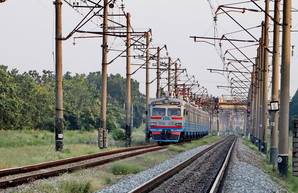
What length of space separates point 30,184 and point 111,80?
116 m

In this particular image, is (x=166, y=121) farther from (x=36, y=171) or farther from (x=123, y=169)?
(x=36, y=171)

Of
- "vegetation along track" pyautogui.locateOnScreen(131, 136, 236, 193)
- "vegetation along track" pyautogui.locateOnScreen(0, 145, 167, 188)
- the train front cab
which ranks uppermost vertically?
the train front cab

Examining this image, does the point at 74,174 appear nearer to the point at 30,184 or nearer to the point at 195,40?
the point at 30,184

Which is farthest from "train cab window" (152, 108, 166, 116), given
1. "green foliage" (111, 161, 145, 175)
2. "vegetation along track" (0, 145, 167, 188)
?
"green foliage" (111, 161, 145, 175)

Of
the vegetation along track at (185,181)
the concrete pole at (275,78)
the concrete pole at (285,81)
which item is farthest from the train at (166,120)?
the concrete pole at (285,81)

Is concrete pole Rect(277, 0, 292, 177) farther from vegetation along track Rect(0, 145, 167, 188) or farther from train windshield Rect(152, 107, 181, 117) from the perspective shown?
train windshield Rect(152, 107, 181, 117)

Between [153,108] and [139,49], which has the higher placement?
[139,49]

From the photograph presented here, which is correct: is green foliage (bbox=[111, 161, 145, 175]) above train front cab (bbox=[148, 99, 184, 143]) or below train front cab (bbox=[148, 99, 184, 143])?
below

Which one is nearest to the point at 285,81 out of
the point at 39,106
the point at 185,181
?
the point at 185,181

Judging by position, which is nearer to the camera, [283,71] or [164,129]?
[283,71]

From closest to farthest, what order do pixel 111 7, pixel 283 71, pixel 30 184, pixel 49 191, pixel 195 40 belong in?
pixel 49 191, pixel 30 184, pixel 283 71, pixel 195 40, pixel 111 7

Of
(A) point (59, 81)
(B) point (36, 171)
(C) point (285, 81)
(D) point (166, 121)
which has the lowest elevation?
(B) point (36, 171)

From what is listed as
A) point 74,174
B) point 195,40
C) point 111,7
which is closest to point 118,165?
point 74,174

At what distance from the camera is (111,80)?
129 meters
